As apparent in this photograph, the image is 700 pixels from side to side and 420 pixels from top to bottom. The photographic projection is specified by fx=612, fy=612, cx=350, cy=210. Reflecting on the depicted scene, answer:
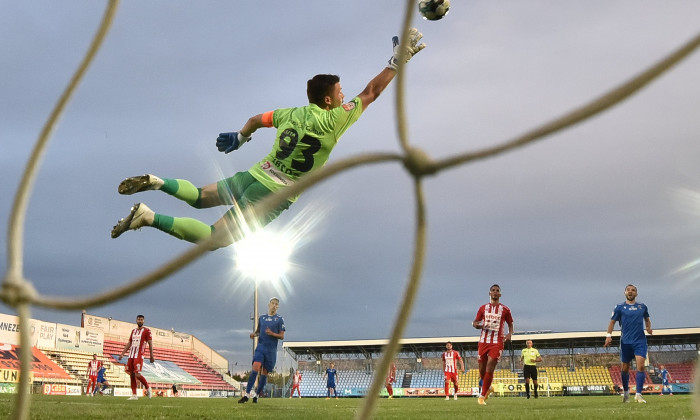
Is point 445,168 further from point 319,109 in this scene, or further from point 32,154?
point 319,109

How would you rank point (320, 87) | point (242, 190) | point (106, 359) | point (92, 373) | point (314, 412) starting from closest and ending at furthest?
point (242, 190), point (320, 87), point (314, 412), point (92, 373), point (106, 359)

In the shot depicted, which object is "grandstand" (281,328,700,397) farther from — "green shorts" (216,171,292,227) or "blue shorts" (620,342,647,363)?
"green shorts" (216,171,292,227)

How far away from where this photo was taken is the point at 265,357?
12555 millimetres

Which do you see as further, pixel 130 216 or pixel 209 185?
pixel 209 185

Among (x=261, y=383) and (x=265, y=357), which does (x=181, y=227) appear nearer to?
(x=265, y=357)

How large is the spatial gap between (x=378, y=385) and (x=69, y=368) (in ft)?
150

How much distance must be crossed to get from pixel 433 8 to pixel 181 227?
2605 mm

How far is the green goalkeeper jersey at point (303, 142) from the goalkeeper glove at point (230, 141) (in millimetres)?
447

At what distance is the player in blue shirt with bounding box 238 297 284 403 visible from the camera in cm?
1252

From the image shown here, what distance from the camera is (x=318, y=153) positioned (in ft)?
15.8

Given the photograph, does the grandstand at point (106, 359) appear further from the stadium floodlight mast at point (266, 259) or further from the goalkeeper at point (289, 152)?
the goalkeeper at point (289, 152)

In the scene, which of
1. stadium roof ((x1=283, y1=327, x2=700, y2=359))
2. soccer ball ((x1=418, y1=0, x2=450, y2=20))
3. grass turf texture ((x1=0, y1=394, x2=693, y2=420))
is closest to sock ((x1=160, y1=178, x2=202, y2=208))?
grass turf texture ((x1=0, y1=394, x2=693, y2=420))

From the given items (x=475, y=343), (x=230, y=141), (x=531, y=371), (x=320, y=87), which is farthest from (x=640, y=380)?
(x=475, y=343)

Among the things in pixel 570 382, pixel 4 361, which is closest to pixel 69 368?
pixel 4 361
